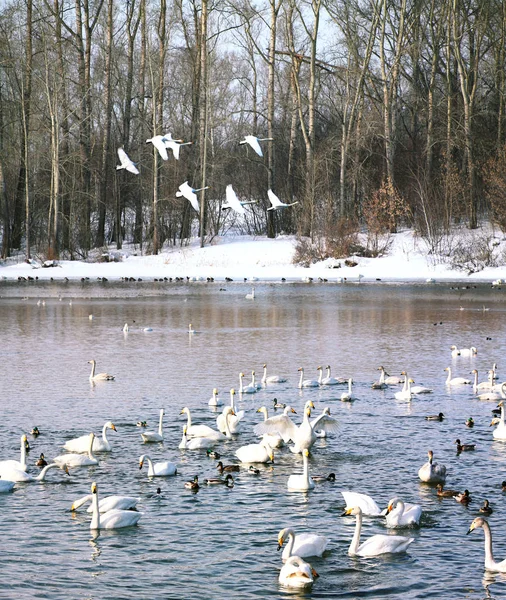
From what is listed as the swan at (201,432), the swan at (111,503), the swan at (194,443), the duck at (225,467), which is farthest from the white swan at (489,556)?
the swan at (201,432)

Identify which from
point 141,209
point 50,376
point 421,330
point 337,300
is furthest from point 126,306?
point 141,209

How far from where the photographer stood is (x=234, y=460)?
11.9 meters

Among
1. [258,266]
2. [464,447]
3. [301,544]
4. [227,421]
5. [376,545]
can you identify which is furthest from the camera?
[258,266]

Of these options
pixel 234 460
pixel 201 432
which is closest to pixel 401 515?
pixel 234 460

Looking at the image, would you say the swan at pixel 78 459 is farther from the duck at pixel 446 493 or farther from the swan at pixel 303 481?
the duck at pixel 446 493

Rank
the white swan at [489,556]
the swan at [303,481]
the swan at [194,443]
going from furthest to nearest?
the swan at [194,443] < the swan at [303,481] < the white swan at [489,556]

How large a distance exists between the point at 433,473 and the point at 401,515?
4.67 feet

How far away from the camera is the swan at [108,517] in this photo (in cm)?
928

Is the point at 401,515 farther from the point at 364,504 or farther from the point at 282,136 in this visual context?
the point at 282,136

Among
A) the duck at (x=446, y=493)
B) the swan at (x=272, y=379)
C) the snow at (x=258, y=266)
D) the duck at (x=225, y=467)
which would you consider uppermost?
the snow at (x=258, y=266)

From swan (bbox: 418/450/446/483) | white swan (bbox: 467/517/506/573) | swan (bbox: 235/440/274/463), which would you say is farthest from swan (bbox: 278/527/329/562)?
swan (bbox: 235/440/274/463)

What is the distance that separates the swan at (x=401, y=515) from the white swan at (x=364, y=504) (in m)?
0.26

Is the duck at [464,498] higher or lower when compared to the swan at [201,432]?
lower

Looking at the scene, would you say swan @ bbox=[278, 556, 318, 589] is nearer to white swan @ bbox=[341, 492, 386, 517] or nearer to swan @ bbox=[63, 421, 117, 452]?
white swan @ bbox=[341, 492, 386, 517]
